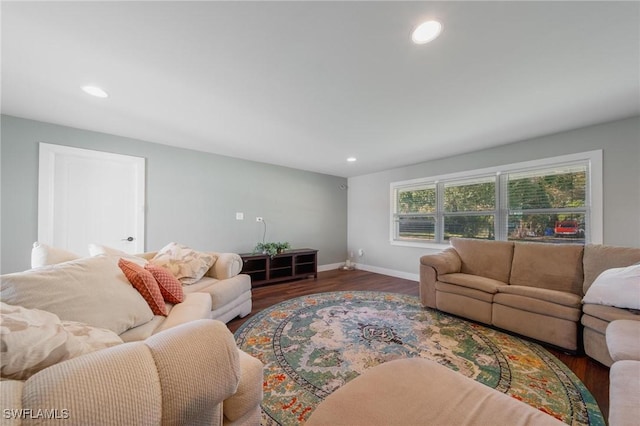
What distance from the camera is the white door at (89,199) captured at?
8.75 feet

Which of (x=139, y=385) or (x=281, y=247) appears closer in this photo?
(x=139, y=385)

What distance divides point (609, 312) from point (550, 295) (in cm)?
36

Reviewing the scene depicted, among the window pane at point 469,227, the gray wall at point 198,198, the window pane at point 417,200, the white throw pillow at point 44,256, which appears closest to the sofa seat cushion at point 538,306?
the window pane at point 469,227

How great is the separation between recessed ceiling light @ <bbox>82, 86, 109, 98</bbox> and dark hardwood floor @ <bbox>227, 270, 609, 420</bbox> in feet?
8.17

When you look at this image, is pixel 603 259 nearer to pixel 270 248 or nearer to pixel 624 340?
pixel 624 340

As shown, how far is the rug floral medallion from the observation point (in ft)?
4.65

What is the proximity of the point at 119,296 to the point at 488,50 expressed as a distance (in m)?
2.80

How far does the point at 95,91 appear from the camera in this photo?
2021 millimetres

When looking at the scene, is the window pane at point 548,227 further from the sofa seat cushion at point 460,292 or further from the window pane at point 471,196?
the sofa seat cushion at point 460,292

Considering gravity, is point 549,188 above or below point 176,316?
above

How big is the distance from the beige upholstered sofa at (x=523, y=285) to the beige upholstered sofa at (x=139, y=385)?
8.51 ft

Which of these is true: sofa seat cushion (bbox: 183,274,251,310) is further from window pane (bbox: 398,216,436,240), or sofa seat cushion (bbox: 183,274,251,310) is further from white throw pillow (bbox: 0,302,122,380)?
window pane (bbox: 398,216,436,240)

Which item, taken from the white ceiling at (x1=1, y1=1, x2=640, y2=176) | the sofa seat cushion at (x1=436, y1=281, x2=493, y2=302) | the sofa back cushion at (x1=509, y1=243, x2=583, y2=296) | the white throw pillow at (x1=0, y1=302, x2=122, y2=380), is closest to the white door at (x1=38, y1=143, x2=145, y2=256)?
the white ceiling at (x1=1, y1=1, x2=640, y2=176)

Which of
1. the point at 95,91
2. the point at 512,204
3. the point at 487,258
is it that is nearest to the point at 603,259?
the point at 487,258
